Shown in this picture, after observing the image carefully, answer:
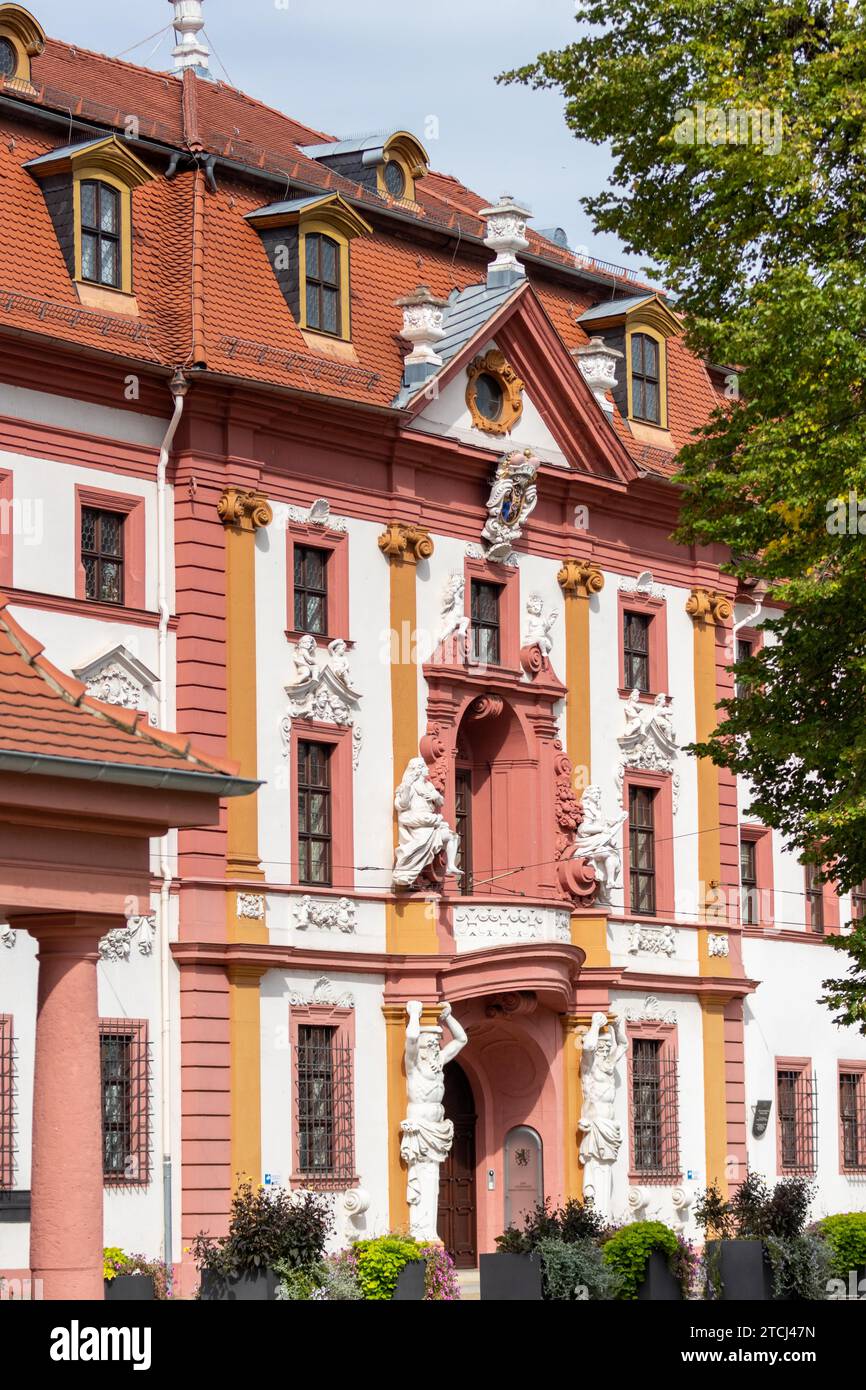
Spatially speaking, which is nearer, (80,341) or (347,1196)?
(80,341)

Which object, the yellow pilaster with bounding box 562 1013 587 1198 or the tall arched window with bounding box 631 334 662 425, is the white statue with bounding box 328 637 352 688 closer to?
the yellow pilaster with bounding box 562 1013 587 1198

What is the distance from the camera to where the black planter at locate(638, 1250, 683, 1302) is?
32.7 meters

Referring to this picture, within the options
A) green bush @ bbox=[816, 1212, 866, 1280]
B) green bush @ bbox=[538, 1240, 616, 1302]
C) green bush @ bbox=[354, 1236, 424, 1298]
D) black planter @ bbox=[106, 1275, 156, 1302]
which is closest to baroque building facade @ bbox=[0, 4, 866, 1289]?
green bush @ bbox=[354, 1236, 424, 1298]

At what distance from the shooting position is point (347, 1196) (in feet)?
114

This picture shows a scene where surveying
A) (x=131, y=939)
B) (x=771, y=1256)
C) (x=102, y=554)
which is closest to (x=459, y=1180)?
(x=771, y=1256)

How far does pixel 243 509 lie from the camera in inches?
1357

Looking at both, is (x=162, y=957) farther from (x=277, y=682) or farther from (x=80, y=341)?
(x=80, y=341)

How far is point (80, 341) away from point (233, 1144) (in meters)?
9.90

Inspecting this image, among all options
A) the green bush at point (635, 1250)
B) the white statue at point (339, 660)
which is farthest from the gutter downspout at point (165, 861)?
the green bush at point (635, 1250)

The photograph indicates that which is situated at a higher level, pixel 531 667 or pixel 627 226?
pixel 627 226

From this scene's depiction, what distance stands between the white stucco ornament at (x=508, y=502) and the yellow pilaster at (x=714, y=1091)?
26.4 ft

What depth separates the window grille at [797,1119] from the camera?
43812 mm

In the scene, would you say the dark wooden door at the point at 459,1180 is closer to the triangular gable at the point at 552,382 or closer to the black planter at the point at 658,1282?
the black planter at the point at 658,1282
